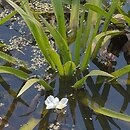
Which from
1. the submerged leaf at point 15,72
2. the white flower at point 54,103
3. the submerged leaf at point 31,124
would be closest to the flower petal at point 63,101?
the white flower at point 54,103

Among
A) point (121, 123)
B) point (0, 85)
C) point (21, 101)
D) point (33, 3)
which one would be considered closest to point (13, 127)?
point (21, 101)

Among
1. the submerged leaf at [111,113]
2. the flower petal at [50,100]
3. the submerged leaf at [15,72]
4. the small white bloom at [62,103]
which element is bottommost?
the submerged leaf at [111,113]

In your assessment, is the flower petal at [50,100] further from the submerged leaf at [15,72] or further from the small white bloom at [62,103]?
the submerged leaf at [15,72]

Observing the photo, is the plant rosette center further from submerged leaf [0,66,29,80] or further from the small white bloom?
submerged leaf [0,66,29,80]

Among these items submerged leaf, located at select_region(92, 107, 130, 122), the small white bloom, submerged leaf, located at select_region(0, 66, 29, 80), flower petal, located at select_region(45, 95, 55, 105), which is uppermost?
submerged leaf, located at select_region(0, 66, 29, 80)

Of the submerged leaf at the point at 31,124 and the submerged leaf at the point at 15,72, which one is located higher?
the submerged leaf at the point at 15,72

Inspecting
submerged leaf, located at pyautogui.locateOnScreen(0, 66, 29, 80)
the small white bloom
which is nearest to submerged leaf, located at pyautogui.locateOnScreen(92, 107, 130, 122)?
the small white bloom

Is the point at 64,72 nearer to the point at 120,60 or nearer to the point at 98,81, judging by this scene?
the point at 98,81
